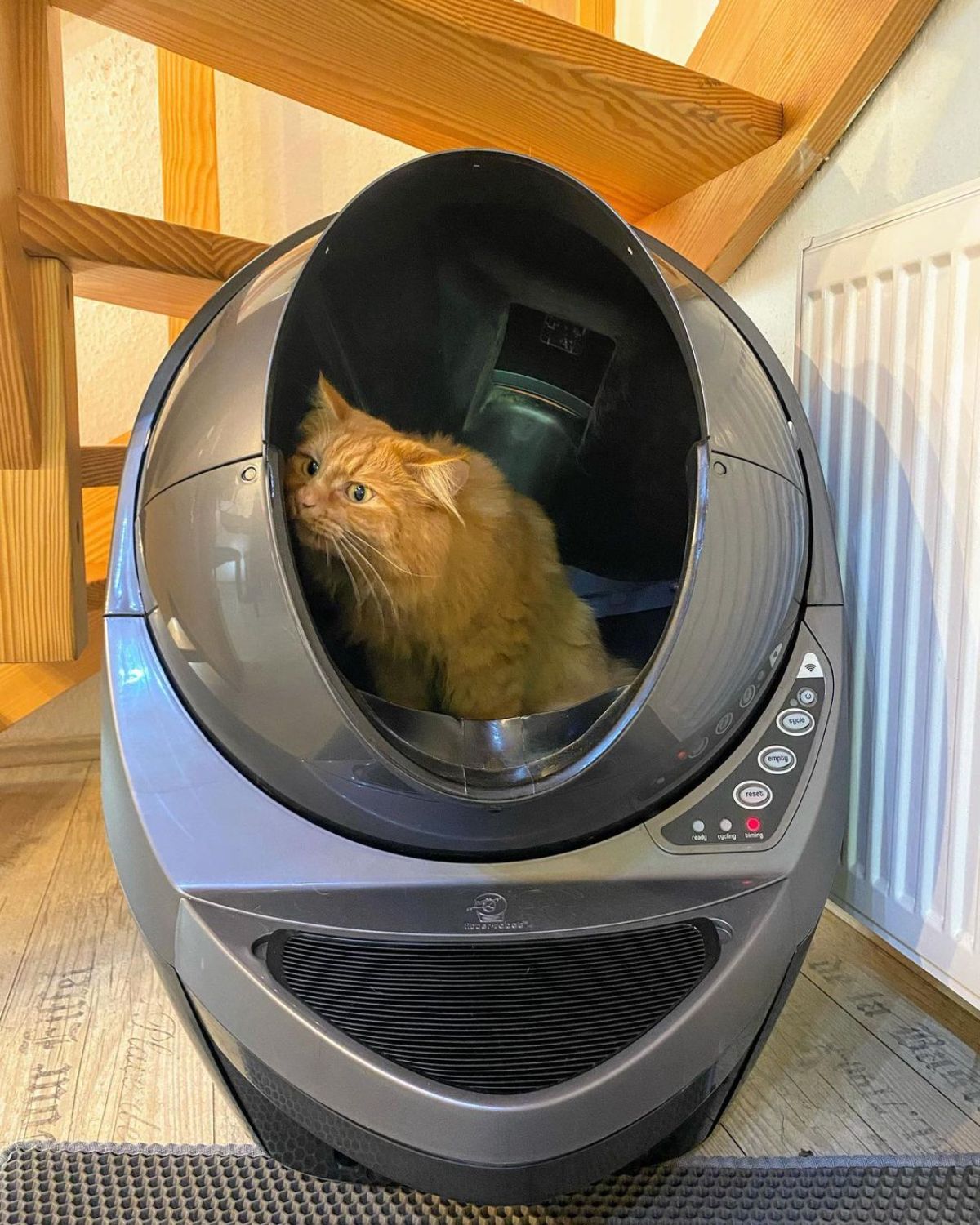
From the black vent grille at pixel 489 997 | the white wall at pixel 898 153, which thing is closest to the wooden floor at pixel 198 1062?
the black vent grille at pixel 489 997

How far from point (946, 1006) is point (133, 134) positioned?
2085mm

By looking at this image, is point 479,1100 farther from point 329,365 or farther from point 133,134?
point 133,134

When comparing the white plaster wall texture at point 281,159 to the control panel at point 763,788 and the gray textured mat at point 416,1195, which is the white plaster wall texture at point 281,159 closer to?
the control panel at point 763,788

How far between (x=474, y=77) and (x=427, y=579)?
60cm

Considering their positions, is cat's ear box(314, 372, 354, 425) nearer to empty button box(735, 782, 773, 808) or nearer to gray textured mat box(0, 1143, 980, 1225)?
empty button box(735, 782, 773, 808)

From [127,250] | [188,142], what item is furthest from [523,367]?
[188,142]

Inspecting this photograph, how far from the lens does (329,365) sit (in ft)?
3.62

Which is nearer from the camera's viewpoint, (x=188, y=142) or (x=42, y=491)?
(x=42, y=491)

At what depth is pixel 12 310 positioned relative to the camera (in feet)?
2.94

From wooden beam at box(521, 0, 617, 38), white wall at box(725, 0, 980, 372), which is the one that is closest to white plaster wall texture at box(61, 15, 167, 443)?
wooden beam at box(521, 0, 617, 38)

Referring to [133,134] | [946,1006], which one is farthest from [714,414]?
[133,134]

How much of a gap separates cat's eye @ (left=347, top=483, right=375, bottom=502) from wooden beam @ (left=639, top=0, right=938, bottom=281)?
657 millimetres

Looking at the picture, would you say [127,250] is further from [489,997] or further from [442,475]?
[489,997]

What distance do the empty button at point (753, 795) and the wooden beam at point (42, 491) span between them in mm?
710
